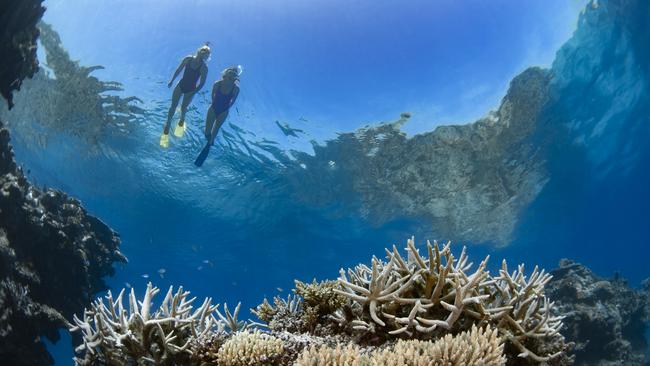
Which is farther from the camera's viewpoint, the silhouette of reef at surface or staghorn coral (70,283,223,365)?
the silhouette of reef at surface

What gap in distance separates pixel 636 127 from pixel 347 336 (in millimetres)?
27422

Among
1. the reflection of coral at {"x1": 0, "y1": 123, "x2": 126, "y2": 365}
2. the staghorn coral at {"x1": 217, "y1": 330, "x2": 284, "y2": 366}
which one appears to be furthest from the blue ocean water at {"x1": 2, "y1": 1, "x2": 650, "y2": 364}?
the staghorn coral at {"x1": 217, "y1": 330, "x2": 284, "y2": 366}

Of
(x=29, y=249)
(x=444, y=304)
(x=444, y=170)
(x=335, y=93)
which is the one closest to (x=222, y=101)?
(x=29, y=249)

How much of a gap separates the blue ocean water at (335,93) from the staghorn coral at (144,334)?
496cm

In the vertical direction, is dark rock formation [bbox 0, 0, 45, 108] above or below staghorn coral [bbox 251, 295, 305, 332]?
above

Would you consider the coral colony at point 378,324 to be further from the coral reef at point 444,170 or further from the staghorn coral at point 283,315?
the coral reef at point 444,170

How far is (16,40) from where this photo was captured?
927 cm

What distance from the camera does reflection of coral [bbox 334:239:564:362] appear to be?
352 cm

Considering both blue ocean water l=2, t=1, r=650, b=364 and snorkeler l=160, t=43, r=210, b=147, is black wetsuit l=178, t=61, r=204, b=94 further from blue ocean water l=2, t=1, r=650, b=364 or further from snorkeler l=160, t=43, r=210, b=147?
blue ocean water l=2, t=1, r=650, b=364

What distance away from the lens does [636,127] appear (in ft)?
79.1

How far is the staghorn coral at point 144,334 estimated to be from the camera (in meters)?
4.07

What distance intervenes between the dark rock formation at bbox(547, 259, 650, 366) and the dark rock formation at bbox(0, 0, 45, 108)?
1707cm

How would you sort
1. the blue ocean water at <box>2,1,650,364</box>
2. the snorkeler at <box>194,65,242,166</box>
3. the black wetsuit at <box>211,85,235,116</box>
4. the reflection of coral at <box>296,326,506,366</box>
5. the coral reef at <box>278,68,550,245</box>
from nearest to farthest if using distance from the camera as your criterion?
the reflection of coral at <box>296,326,506,366</box>, the snorkeler at <box>194,65,242,166</box>, the black wetsuit at <box>211,85,235,116</box>, the blue ocean water at <box>2,1,650,364</box>, the coral reef at <box>278,68,550,245</box>

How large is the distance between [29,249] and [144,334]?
8.29 meters
